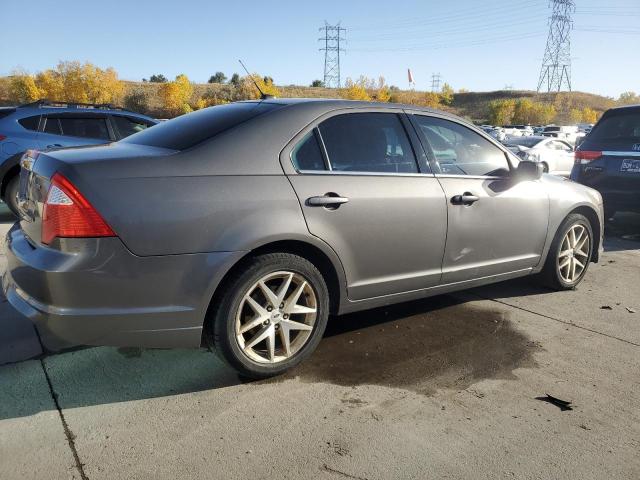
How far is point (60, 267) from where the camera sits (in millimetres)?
2537

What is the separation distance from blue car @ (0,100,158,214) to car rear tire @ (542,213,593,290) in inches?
242

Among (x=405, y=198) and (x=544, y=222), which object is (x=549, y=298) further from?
(x=405, y=198)

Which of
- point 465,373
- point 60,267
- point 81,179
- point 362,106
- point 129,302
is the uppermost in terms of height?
point 362,106

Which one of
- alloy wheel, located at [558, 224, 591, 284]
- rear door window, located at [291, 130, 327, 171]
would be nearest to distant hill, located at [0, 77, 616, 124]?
alloy wheel, located at [558, 224, 591, 284]

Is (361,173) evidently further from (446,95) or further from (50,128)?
(446,95)

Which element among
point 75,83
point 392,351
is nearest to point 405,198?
point 392,351

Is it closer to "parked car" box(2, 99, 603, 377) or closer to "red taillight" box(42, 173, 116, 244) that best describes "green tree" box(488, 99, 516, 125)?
"parked car" box(2, 99, 603, 377)

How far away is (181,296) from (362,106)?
1.77 meters

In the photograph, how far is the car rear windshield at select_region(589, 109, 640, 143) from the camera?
23.3ft

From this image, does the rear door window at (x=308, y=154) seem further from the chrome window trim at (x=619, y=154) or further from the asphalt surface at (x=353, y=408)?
the chrome window trim at (x=619, y=154)

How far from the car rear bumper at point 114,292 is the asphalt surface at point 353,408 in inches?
14.8

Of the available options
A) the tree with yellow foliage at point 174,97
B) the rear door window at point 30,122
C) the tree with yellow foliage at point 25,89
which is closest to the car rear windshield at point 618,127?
the rear door window at point 30,122

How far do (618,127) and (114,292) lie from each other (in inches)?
279

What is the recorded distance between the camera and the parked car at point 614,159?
7.02 m
